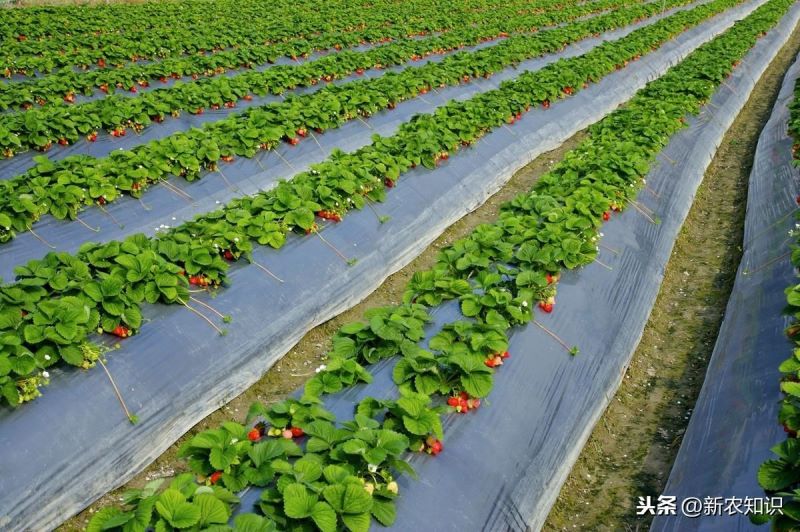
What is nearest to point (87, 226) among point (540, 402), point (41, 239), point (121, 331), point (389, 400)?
point (41, 239)

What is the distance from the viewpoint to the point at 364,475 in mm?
3703

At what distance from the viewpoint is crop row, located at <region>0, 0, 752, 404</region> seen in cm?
A: 471

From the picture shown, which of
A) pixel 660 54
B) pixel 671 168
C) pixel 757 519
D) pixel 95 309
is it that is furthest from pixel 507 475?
pixel 660 54

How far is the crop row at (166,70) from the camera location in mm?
10859

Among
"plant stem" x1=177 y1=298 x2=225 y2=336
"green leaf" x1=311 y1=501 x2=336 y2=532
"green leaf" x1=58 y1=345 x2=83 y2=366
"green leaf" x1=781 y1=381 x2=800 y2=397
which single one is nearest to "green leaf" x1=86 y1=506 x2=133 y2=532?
"green leaf" x1=311 y1=501 x2=336 y2=532

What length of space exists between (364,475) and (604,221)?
5371 millimetres

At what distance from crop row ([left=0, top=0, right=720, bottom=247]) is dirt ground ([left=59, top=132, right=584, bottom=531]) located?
137cm

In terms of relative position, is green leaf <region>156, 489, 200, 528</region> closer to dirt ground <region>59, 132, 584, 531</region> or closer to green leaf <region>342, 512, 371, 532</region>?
green leaf <region>342, 512, 371, 532</region>

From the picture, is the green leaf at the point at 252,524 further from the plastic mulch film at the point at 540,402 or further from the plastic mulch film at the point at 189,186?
the plastic mulch film at the point at 189,186

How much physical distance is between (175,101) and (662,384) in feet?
29.7

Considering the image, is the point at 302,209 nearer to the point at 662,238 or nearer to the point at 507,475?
the point at 507,475

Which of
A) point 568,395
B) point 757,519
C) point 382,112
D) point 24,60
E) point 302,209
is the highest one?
point 757,519

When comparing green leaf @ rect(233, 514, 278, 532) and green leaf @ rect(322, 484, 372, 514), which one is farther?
green leaf @ rect(322, 484, 372, 514)

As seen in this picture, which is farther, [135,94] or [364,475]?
[135,94]
